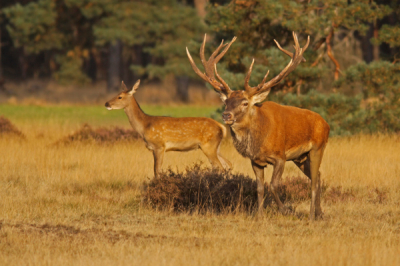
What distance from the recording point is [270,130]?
7988mm

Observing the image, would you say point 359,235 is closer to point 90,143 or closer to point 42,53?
point 90,143

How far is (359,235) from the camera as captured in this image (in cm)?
744

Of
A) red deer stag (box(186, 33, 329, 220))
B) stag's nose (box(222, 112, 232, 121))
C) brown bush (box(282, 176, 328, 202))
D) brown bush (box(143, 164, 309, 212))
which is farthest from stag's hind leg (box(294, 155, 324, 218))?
stag's nose (box(222, 112, 232, 121))

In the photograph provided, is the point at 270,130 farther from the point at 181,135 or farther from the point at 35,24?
the point at 35,24

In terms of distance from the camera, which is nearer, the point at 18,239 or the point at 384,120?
the point at 18,239

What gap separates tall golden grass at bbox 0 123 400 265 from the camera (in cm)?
638

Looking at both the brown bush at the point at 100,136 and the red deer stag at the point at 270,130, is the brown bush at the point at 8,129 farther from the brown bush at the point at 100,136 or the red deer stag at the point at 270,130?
the red deer stag at the point at 270,130

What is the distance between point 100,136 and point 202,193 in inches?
291

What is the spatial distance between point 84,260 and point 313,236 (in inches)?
105

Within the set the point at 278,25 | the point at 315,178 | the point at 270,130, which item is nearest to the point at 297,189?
the point at 315,178

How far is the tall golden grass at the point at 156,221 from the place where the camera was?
251 inches

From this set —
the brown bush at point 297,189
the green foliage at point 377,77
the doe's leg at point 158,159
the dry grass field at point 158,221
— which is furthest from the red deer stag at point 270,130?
the green foliage at point 377,77

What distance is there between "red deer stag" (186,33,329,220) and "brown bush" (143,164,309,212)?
0.76 meters

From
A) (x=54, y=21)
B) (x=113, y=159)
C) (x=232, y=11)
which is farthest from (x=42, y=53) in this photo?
(x=113, y=159)
